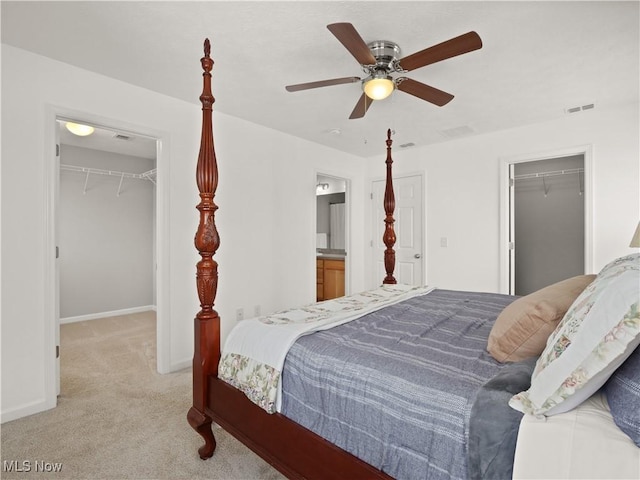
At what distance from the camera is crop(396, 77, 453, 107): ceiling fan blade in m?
2.21

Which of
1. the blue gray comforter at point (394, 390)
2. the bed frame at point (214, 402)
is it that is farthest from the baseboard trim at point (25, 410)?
the blue gray comforter at point (394, 390)

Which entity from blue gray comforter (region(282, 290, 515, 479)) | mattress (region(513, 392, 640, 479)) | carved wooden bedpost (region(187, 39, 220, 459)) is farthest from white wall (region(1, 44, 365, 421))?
mattress (region(513, 392, 640, 479))

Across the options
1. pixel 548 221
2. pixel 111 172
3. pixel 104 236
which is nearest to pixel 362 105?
pixel 548 221

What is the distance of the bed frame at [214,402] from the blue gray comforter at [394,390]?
98 mm

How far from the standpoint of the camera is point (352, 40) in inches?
68.8

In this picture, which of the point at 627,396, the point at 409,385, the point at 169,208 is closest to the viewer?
the point at 627,396

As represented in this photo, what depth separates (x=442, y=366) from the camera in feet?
3.84

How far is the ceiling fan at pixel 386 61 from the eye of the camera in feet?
5.66

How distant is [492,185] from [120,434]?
412 cm

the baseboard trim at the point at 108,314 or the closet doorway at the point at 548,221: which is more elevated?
the closet doorway at the point at 548,221

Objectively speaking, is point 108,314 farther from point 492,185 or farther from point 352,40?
point 492,185

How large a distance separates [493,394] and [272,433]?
92 cm

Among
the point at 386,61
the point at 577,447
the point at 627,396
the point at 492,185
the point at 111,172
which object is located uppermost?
the point at 386,61

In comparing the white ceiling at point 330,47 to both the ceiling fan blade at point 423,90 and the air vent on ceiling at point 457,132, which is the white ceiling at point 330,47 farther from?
the air vent on ceiling at point 457,132
